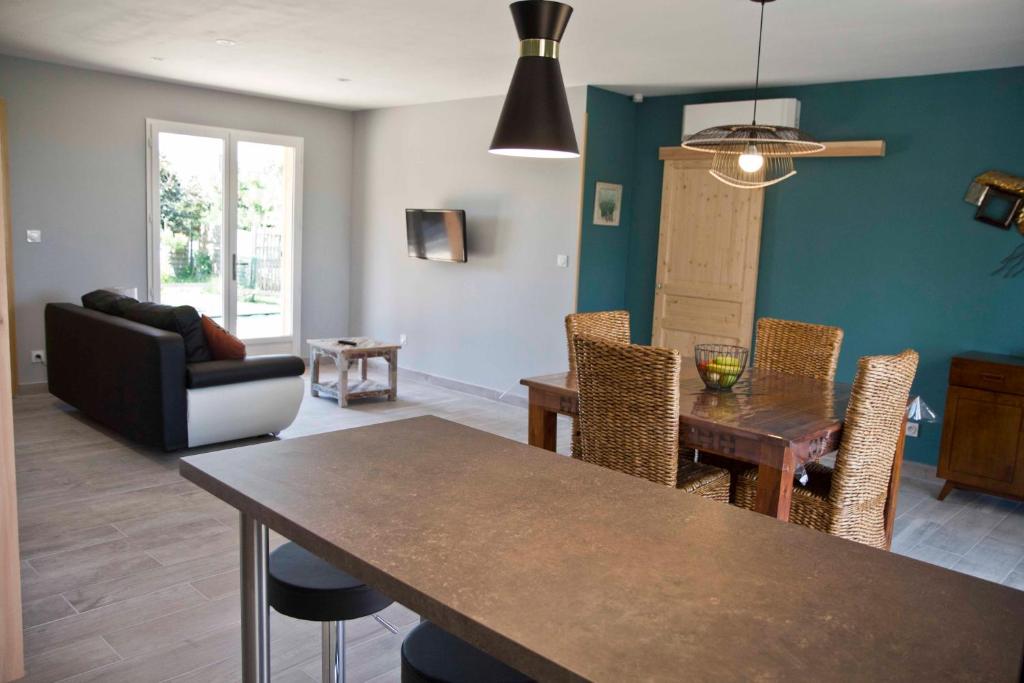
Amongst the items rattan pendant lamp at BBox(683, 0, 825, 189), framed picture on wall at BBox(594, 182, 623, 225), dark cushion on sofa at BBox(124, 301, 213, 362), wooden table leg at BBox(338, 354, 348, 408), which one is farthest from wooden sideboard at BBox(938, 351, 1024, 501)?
dark cushion on sofa at BBox(124, 301, 213, 362)

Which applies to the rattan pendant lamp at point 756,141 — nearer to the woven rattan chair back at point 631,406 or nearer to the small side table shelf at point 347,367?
the woven rattan chair back at point 631,406

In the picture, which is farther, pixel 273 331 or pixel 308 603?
pixel 273 331

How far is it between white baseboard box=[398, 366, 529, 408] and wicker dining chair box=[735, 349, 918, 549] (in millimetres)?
3657

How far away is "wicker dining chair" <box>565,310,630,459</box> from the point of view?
3756 millimetres

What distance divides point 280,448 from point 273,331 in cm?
626

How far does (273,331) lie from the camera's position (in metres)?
7.81

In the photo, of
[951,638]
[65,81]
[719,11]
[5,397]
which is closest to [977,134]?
[719,11]

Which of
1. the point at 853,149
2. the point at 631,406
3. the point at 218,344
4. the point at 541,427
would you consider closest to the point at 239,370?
the point at 218,344

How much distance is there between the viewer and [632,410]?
2.90m

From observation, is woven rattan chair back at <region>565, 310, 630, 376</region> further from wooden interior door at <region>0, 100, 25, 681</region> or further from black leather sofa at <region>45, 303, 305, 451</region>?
wooden interior door at <region>0, 100, 25, 681</region>

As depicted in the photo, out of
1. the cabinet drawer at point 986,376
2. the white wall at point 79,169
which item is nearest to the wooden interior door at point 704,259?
the cabinet drawer at point 986,376

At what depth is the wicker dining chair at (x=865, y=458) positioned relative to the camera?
2770 millimetres

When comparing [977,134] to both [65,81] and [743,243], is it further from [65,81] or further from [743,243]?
[65,81]

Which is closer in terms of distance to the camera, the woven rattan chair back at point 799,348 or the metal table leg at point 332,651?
the metal table leg at point 332,651
